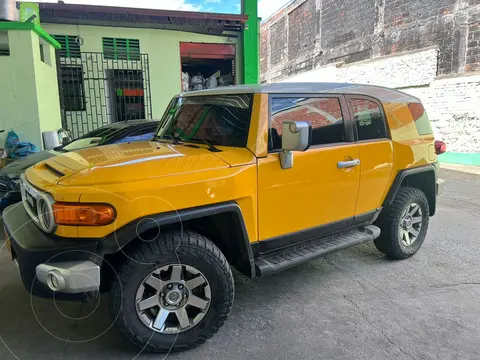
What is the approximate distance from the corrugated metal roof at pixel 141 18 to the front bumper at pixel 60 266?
821 centimetres

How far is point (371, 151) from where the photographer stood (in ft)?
12.3

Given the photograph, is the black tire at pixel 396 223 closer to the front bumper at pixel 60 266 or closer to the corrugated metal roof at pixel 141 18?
the front bumper at pixel 60 266

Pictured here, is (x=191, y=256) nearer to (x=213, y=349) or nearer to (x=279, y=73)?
(x=213, y=349)

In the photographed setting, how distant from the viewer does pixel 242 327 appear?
3041mm

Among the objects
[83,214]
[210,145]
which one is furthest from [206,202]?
[83,214]

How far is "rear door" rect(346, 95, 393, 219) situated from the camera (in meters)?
3.71

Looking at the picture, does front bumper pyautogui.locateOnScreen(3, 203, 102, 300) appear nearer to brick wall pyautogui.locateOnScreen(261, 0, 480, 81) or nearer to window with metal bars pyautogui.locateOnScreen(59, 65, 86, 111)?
window with metal bars pyautogui.locateOnScreen(59, 65, 86, 111)

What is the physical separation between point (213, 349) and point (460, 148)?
11569mm

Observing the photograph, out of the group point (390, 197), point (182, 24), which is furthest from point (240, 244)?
point (182, 24)

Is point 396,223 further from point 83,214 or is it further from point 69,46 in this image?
point 69,46

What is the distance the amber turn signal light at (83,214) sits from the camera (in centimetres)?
237

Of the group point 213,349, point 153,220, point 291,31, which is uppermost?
point 291,31

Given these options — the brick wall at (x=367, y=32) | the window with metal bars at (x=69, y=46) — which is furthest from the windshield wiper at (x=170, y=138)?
the brick wall at (x=367, y=32)

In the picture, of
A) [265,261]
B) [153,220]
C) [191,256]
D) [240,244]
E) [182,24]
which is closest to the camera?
[153,220]
